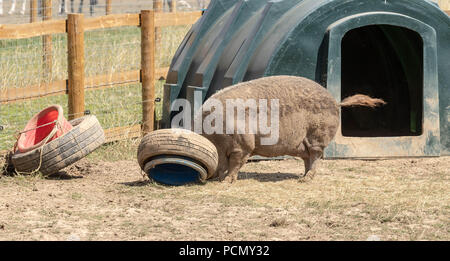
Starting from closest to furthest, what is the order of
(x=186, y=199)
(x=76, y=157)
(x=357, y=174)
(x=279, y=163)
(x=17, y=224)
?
(x=17, y=224), (x=186, y=199), (x=76, y=157), (x=357, y=174), (x=279, y=163)

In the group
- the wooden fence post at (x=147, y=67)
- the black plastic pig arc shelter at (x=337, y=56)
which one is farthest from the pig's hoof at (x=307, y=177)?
the wooden fence post at (x=147, y=67)

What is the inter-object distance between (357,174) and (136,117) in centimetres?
335

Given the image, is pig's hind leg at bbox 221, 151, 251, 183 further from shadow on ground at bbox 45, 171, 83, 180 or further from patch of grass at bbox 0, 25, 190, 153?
patch of grass at bbox 0, 25, 190, 153

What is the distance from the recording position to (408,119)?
33.4 feet

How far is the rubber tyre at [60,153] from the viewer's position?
771 centimetres

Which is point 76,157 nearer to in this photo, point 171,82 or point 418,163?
point 171,82

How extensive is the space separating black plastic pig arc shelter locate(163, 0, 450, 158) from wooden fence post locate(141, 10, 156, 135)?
0.20 m

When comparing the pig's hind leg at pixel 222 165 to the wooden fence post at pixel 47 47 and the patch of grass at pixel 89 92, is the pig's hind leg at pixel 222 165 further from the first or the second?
the wooden fence post at pixel 47 47

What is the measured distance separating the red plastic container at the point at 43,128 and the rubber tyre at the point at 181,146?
100 cm

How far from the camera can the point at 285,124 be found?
7.83 metres

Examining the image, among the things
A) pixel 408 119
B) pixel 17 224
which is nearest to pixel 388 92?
pixel 408 119

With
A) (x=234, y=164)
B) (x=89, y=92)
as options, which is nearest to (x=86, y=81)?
(x=89, y=92)
